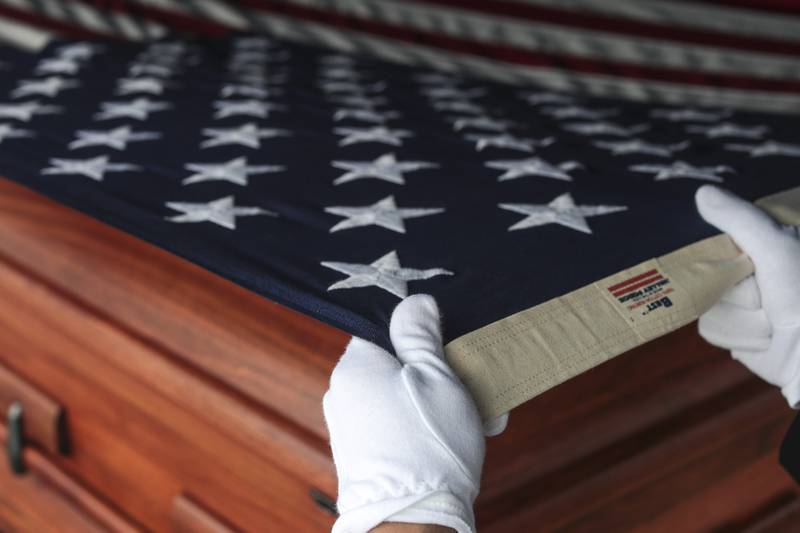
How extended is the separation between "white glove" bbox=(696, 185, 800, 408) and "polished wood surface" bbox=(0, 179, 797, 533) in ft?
0.26

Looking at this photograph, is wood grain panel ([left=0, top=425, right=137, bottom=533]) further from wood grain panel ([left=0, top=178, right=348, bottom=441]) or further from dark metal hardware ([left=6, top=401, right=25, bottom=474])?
wood grain panel ([left=0, top=178, right=348, bottom=441])

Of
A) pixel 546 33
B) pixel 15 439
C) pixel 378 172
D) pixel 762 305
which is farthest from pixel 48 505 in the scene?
pixel 546 33

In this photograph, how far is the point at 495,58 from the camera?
2.05 metres

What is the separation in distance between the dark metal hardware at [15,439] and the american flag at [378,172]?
0.30 m

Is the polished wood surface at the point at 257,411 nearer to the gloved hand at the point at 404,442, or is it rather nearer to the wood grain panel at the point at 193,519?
the wood grain panel at the point at 193,519

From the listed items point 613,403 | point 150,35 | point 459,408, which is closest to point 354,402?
point 459,408

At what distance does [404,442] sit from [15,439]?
2.56 ft

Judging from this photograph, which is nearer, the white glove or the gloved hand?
the gloved hand

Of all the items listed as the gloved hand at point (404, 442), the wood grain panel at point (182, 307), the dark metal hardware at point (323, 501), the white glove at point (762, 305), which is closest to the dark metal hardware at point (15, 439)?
the wood grain panel at point (182, 307)

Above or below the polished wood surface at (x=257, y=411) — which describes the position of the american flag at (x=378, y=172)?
above

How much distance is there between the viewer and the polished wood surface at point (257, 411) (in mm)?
778

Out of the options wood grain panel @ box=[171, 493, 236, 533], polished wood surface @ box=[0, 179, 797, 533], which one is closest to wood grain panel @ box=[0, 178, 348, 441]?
polished wood surface @ box=[0, 179, 797, 533]

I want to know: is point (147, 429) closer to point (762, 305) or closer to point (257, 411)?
point (257, 411)

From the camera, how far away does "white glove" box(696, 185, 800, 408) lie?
750mm
